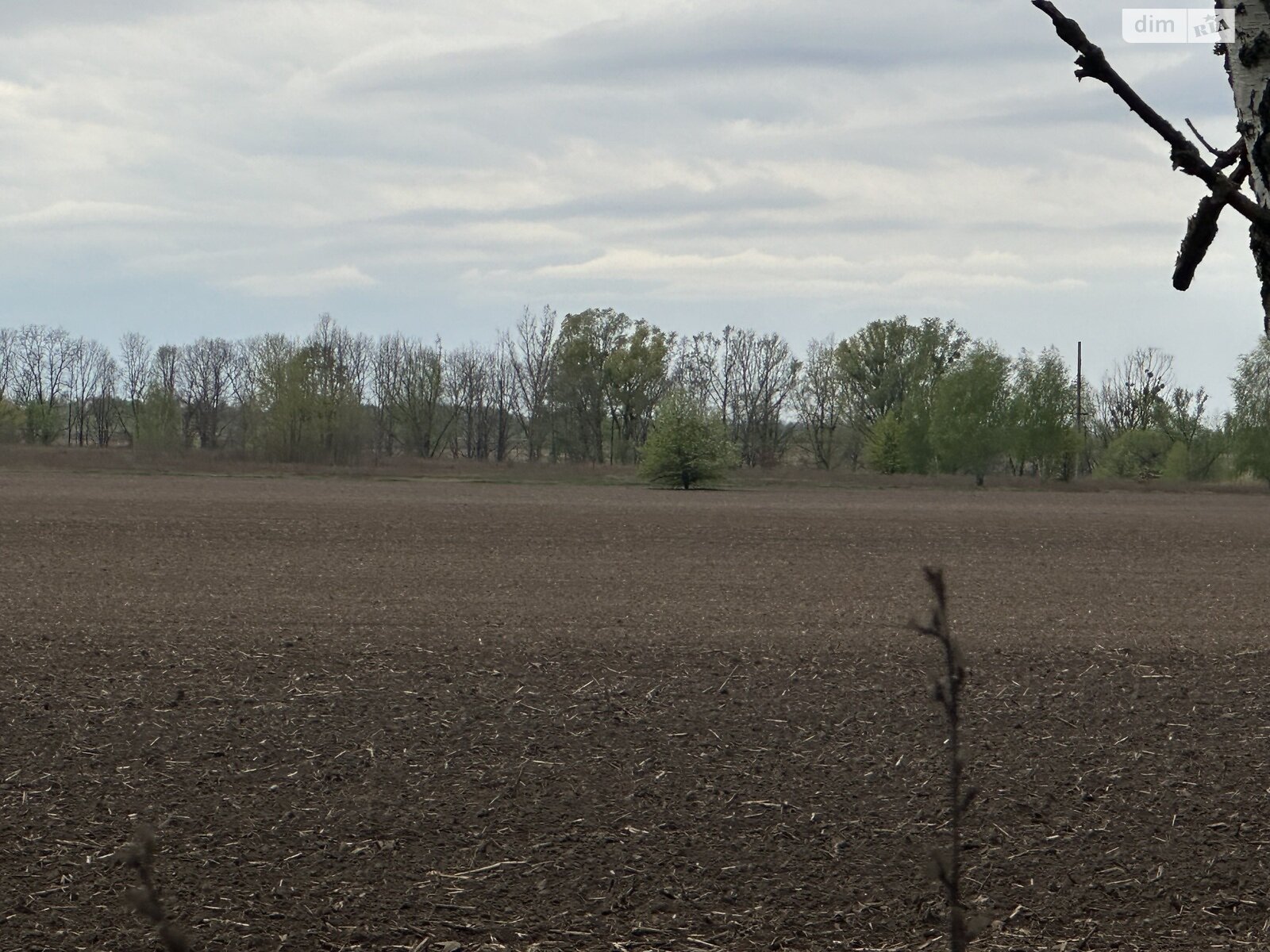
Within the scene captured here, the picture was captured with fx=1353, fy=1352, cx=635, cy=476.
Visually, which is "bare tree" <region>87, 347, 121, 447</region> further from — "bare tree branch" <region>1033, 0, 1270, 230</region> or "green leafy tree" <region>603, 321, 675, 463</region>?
"bare tree branch" <region>1033, 0, 1270, 230</region>

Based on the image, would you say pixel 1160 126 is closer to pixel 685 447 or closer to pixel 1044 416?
pixel 685 447

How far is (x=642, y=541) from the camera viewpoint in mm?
25875

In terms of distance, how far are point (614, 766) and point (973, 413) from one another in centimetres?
7179

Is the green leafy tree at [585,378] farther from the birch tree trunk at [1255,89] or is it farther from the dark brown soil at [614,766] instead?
the birch tree trunk at [1255,89]

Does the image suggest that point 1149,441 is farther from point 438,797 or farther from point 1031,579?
point 438,797

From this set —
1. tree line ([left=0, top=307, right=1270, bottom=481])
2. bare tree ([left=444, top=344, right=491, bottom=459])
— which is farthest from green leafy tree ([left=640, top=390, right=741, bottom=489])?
bare tree ([left=444, top=344, right=491, bottom=459])

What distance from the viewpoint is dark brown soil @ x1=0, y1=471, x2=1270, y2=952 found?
6238mm

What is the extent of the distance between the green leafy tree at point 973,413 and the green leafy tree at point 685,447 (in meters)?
21.4

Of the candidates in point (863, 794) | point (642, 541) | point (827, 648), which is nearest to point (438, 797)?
point (863, 794)

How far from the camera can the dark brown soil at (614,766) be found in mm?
6238

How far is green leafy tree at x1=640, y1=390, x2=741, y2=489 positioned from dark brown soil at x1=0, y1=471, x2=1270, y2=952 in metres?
42.3

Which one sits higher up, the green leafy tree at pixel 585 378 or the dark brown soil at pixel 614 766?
the green leafy tree at pixel 585 378

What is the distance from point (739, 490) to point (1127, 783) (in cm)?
5226

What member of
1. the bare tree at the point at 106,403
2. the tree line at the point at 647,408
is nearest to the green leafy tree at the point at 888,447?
the tree line at the point at 647,408
